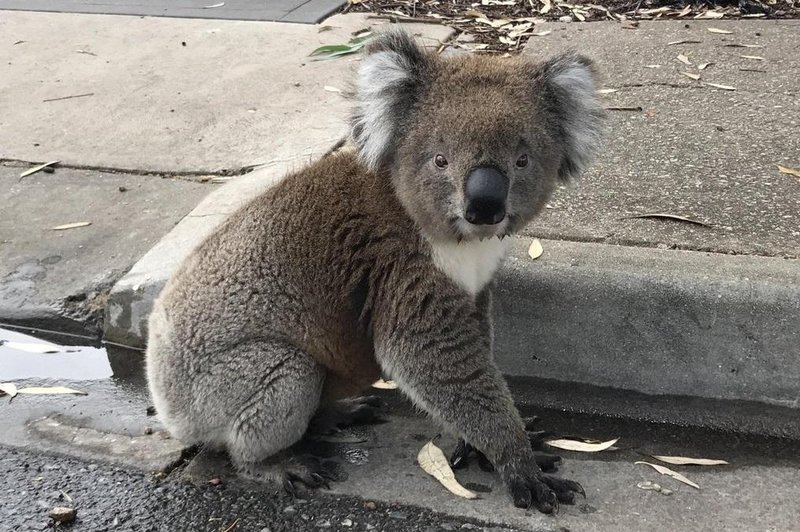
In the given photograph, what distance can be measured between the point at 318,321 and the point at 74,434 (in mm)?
1023

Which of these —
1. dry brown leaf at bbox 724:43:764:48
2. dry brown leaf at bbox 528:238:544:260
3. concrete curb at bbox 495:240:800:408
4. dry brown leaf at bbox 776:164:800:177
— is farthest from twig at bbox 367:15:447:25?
concrete curb at bbox 495:240:800:408

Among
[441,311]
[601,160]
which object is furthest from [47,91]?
[441,311]

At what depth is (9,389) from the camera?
3.05 metres

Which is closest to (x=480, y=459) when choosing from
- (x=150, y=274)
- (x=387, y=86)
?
(x=387, y=86)

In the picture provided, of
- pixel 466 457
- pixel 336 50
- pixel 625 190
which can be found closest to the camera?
pixel 466 457

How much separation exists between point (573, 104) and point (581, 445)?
1.10 metres

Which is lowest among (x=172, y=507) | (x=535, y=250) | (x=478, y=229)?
(x=172, y=507)

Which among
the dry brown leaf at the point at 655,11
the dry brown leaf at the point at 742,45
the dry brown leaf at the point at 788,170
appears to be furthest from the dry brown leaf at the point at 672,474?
the dry brown leaf at the point at 655,11

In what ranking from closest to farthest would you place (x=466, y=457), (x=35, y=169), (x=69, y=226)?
(x=466, y=457), (x=69, y=226), (x=35, y=169)

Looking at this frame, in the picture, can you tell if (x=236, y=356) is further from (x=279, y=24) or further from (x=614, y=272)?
(x=279, y=24)

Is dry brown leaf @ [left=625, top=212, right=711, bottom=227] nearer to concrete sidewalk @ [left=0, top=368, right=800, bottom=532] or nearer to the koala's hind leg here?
concrete sidewalk @ [left=0, top=368, right=800, bottom=532]

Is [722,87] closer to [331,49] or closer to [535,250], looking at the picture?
[535,250]

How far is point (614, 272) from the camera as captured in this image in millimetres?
2865

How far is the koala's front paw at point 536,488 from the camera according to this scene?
2332 mm
